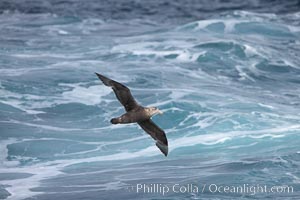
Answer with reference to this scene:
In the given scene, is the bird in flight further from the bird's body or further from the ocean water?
the ocean water

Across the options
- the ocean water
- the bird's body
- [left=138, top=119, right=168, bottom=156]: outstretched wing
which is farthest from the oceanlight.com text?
the bird's body

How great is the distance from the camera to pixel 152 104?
2650cm

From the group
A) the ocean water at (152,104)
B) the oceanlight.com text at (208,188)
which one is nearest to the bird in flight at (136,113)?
the ocean water at (152,104)

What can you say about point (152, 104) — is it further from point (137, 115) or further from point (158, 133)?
point (137, 115)

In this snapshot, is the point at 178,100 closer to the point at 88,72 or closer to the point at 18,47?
the point at 88,72

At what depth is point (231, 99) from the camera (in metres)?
26.8

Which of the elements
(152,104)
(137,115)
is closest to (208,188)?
(137,115)

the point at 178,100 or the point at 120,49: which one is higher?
the point at 120,49

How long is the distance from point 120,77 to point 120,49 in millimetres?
4713

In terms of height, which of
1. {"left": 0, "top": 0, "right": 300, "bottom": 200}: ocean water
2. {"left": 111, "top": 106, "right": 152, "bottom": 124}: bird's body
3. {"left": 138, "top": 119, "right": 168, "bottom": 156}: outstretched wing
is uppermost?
{"left": 0, "top": 0, "right": 300, "bottom": 200}: ocean water

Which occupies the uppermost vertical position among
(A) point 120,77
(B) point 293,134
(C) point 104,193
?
(A) point 120,77

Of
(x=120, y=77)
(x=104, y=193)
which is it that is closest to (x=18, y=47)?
(x=120, y=77)

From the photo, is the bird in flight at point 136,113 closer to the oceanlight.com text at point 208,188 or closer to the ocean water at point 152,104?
the ocean water at point 152,104

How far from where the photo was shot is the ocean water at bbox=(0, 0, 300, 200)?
1998 cm
